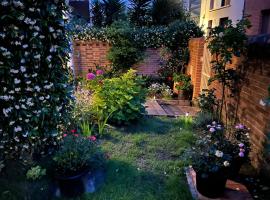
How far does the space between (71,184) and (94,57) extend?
589 cm

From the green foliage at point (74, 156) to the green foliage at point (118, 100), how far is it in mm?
1327

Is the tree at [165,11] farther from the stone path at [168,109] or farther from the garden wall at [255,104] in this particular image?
the garden wall at [255,104]

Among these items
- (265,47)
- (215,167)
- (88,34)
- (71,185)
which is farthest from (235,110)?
(88,34)

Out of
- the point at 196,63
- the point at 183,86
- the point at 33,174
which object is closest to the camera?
the point at 33,174

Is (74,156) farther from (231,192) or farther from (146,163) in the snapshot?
(231,192)

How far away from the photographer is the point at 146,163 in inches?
125

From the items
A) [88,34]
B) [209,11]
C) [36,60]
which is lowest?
[36,60]

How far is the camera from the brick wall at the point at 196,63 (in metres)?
6.54

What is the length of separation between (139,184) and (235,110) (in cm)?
199

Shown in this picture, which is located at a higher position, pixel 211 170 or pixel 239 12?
pixel 239 12

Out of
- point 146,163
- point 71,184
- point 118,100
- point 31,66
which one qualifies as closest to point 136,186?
point 146,163

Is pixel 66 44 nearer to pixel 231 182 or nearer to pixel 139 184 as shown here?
pixel 139 184

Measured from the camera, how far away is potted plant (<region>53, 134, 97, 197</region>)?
2.47 metres

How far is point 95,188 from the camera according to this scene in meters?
2.65
